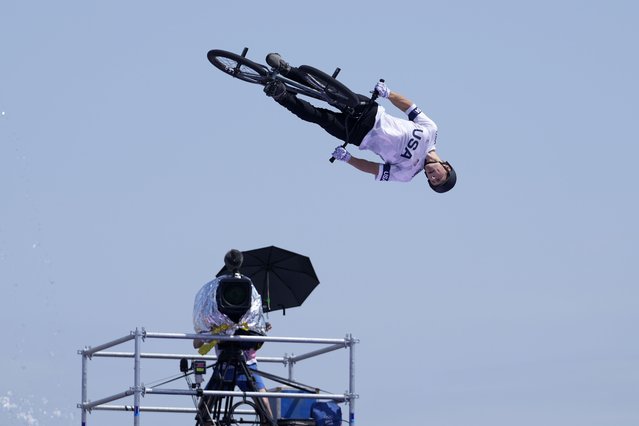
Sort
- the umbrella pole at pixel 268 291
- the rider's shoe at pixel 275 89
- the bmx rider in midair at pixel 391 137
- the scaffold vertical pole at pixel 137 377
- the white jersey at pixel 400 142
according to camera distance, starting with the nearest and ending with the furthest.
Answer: the scaffold vertical pole at pixel 137 377
the rider's shoe at pixel 275 89
the umbrella pole at pixel 268 291
the bmx rider in midair at pixel 391 137
the white jersey at pixel 400 142

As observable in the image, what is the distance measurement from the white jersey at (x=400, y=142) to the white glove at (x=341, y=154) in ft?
2.25

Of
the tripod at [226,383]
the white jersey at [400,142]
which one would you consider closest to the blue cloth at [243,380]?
the tripod at [226,383]

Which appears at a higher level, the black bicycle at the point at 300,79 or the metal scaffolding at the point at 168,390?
the black bicycle at the point at 300,79

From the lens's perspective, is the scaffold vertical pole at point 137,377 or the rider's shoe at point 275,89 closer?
the scaffold vertical pole at point 137,377

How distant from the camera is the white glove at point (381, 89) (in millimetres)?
20516

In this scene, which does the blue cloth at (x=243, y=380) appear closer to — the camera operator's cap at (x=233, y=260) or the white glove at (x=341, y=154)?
the camera operator's cap at (x=233, y=260)

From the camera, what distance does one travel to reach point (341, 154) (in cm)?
2047

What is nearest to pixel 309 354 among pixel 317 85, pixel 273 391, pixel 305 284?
pixel 305 284

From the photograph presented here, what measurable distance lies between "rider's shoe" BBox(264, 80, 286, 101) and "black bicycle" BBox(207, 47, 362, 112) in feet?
0.16

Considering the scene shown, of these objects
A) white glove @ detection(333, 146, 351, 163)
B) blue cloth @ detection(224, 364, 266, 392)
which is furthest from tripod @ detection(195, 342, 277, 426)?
white glove @ detection(333, 146, 351, 163)

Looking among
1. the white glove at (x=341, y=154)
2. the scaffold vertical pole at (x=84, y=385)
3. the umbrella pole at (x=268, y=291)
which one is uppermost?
the white glove at (x=341, y=154)

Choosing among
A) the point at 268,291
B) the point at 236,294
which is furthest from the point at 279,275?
the point at 236,294

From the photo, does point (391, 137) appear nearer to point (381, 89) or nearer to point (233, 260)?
point (381, 89)

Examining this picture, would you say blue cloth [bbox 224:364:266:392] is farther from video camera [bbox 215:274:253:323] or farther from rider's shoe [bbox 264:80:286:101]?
rider's shoe [bbox 264:80:286:101]
